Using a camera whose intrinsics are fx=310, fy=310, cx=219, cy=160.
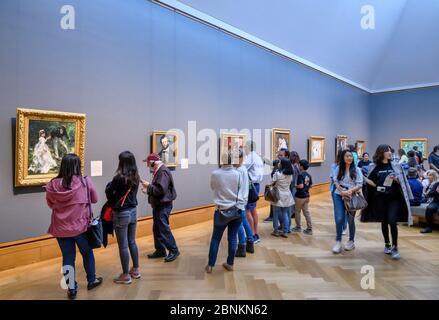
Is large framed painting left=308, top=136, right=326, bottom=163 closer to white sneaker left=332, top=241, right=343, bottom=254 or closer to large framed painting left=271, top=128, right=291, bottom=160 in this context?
large framed painting left=271, top=128, right=291, bottom=160

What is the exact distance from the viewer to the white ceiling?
8727mm

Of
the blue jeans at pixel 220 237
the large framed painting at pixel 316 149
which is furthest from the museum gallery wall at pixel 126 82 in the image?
the blue jeans at pixel 220 237

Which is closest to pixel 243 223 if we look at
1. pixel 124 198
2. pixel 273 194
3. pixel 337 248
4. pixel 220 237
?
pixel 220 237

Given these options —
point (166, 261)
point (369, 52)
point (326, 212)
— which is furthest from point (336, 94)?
point (166, 261)

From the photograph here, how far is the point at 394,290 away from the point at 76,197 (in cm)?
434

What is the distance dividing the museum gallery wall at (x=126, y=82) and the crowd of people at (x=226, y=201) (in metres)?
1.69

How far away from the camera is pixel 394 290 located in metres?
4.18

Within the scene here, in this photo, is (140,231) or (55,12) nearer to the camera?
(55,12)

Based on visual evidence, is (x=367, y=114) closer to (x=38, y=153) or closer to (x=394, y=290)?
(x=394, y=290)

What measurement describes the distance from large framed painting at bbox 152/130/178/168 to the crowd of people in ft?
6.02

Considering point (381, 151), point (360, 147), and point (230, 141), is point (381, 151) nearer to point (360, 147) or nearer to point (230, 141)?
point (230, 141)

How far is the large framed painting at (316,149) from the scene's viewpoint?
12.7 m

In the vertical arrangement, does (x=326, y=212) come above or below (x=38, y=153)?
below

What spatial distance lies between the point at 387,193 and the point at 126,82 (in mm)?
5472
